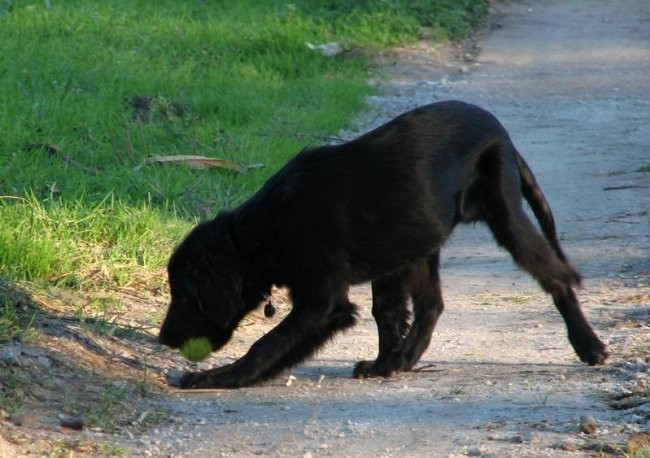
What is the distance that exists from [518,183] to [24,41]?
6.49 meters

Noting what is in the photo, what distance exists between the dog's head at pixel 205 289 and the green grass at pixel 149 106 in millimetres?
1081

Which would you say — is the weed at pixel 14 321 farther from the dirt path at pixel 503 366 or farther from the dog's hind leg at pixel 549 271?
the dog's hind leg at pixel 549 271

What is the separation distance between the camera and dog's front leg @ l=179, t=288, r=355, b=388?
4.62 meters

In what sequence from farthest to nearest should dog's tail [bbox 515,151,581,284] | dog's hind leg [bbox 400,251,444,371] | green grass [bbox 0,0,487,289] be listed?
green grass [bbox 0,0,487,289] < dog's tail [bbox 515,151,581,284] < dog's hind leg [bbox 400,251,444,371]

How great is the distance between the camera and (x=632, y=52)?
1382 cm

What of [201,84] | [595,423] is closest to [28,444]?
[595,423]

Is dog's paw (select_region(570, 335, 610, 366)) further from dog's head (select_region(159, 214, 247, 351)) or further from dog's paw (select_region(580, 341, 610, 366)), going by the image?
dog's head (select_region(159, 214, 247, 351))

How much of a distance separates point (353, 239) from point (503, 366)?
2.85ft

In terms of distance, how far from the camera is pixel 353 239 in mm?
4715

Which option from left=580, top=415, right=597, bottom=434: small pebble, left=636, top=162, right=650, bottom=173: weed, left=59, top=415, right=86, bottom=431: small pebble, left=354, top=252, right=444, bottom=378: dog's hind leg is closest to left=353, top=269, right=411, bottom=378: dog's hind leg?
left=354, top=252, right=444, bottom=378: dog's hind leg

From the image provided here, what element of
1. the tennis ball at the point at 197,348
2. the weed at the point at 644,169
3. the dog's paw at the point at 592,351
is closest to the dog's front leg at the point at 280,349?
the tennis ball at the point at 197,348

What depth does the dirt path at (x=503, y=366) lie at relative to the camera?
397 centimetres

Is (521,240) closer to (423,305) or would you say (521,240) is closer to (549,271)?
(549,271)

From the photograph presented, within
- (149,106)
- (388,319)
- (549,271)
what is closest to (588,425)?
(549,271)
